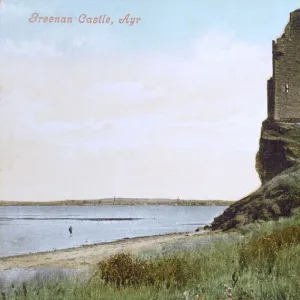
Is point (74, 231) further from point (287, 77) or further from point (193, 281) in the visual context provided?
point (193, 281)

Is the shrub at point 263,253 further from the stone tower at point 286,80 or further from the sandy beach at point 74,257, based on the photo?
the stone tower at point 286,80

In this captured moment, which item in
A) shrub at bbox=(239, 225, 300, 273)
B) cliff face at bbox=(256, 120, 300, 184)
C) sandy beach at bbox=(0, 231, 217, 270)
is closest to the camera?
shrub at bbox=(239, 225, 300, 273)

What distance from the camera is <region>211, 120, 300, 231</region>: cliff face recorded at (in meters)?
22.6

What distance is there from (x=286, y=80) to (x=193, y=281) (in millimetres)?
24774

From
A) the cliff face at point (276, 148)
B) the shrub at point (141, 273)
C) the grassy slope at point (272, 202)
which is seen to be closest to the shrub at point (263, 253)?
the shrub at point (141, 273)

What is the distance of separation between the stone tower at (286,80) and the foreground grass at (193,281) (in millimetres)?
21641

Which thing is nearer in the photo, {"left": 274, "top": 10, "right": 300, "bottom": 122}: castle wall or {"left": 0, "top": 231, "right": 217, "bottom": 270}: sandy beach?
{"left": 0, "top": 231, "right": 217, "bottom": 270}: sandy beach

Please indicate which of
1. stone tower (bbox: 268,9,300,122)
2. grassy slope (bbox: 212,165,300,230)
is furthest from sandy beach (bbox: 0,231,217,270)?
stone tower (bbox: 268,9,300,122)

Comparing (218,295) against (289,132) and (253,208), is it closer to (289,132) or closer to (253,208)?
(253,208)

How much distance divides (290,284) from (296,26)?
27.5 meters

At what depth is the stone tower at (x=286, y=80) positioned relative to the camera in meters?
30.4

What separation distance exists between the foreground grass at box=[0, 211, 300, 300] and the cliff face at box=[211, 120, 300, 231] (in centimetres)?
1319

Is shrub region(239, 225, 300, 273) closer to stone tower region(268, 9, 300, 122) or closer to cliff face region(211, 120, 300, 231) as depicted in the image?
cliff face region(211, 120, 300, 231)

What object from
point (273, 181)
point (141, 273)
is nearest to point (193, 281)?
point (141, 273)
